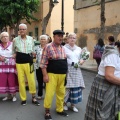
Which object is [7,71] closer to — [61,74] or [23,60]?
[23,60]

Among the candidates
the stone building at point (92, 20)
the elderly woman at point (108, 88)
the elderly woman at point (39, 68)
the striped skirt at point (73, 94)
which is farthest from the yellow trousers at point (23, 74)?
the stone building at point (92, 20)

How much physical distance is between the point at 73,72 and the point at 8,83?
6.22ft

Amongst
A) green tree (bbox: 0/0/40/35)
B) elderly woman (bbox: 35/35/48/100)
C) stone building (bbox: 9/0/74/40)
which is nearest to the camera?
elderly woman (bbox: 35/35/48/100)

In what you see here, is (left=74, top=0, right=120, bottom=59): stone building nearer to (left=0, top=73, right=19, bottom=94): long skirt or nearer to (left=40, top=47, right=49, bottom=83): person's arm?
(left=0, top=73, right=19, bottom=94): long skirt

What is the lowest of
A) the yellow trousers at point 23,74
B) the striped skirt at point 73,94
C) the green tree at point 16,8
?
the striped skirt at point 73,94

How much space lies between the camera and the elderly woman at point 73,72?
569 cm

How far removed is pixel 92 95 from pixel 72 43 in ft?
6.76

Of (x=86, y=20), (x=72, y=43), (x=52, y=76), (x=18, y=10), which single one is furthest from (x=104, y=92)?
(x=18, y=10)

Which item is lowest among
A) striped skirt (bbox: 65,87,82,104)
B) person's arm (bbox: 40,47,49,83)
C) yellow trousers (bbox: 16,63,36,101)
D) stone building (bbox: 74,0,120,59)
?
striped skirt (bbox: 65,87,82,104)

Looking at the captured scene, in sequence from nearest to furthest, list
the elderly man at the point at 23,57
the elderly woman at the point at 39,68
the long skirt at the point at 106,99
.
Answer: the long skirt at the point at 106,99 → the elderly man at the point at 23,57 → the elderly woman at the point at 39,68

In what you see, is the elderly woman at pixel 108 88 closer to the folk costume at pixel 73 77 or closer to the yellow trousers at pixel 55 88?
the yellow trousers at pixel 55 88

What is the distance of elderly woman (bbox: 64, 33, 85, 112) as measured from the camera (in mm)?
5688

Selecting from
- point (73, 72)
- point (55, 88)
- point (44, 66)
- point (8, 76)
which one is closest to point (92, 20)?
point (8, 76)

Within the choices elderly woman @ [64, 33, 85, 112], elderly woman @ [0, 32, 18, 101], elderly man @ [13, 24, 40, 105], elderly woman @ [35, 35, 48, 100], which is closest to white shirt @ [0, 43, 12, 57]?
elderly woman @ [0, 32, 18, 101]
